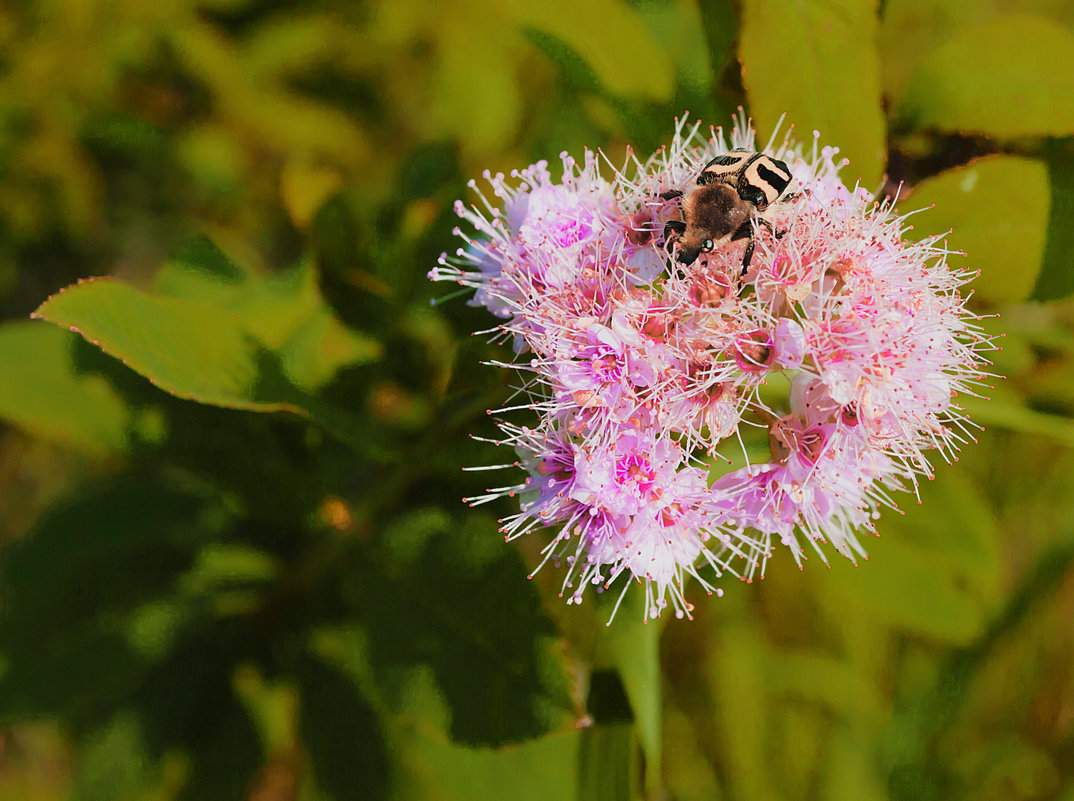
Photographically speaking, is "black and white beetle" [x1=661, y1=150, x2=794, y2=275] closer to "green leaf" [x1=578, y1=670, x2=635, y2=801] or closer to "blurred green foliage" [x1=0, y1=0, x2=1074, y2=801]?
"blurred green foliage" [x1=0, y1=0, x2=1074, y2=801]

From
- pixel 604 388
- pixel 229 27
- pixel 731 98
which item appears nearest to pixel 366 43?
pixel 229 27

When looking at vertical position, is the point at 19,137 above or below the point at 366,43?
below

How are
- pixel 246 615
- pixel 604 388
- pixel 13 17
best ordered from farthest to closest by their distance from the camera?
pixel 13 17 → pixel 246 615 → pixel 604 388

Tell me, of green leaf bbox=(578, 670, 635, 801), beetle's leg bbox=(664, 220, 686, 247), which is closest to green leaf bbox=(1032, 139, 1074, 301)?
beetle's leg bbox=(664, 220, 686, 247)

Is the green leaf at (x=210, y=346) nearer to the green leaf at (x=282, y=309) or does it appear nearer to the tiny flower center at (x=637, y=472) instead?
the green leaf at (x=282, y=309)

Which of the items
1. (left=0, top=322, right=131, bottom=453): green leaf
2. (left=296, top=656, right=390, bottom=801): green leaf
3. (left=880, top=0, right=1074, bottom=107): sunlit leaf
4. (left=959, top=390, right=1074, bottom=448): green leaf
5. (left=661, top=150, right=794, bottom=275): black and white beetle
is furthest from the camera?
(left=880, top=0, right=1074, bottom=107): sunlit leaf

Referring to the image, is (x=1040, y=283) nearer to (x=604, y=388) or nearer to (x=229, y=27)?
(x=604, y=388)

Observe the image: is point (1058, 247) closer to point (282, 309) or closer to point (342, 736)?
point (282, 309)
